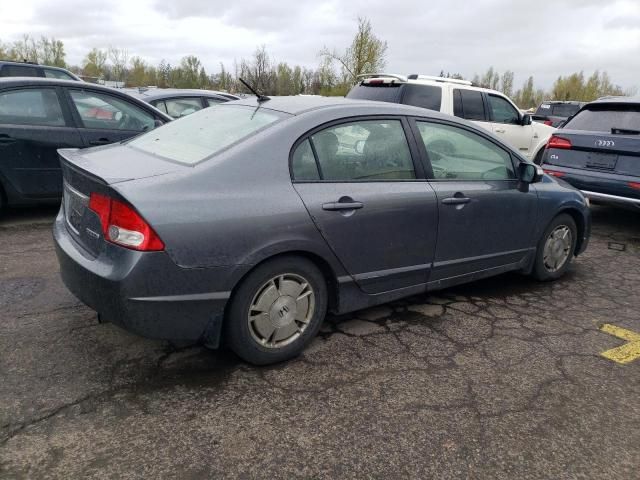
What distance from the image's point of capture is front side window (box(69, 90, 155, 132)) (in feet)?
18.6

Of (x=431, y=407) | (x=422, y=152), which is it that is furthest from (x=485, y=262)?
(x=431, y=407)

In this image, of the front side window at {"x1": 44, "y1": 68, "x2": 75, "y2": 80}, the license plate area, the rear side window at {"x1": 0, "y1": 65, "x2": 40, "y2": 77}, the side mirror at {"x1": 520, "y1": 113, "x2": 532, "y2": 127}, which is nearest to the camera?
the license plate area

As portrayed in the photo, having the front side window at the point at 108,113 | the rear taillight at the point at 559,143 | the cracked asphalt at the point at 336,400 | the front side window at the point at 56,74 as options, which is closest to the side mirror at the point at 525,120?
the rear taillight at the point at 559,143

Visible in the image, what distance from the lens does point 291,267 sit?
284 centimetres

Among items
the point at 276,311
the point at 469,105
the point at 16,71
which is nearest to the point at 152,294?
the point at 276,311

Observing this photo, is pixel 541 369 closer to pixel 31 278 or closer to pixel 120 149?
pixel 120 149

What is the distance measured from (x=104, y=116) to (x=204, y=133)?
10.6 feet

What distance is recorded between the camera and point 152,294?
2.47 meters

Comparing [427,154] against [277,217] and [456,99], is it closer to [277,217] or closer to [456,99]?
[277,217]

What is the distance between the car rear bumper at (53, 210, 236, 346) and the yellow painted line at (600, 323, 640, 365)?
2.45 metres

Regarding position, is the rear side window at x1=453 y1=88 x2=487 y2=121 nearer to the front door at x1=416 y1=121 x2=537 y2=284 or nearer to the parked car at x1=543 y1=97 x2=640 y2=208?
the parked car at x1=543 y1=97 x2=640 y2=208

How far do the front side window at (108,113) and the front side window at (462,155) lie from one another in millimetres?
3857

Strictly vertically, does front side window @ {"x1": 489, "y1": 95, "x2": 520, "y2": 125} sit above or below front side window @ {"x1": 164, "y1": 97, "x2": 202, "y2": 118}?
above

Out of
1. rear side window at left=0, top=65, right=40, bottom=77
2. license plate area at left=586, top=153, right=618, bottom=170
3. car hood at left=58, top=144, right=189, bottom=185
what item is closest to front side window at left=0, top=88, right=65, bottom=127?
car hood at left=58, top=144, right=189, bottom=185
